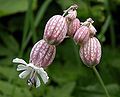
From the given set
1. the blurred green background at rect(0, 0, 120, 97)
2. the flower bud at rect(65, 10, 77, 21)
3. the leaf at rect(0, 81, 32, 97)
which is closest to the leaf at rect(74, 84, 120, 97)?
the blurred green background at rect(0, 0, 120, 97)

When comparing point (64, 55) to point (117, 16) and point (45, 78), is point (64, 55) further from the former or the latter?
point (45, 78)

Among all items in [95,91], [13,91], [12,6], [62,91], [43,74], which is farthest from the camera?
[12,6]

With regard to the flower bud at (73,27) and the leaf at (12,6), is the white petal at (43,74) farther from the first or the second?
the leaf at (12,6)

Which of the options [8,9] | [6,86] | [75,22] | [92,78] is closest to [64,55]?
[92,78]

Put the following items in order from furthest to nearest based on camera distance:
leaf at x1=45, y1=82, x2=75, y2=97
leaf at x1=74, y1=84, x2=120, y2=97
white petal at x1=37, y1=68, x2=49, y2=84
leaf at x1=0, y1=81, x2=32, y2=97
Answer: leaf at x1=74, y1=84, x2=120, y2=97
leaf at x1=45, y1=82, x2=75, y2=97
leaf at x1=0, y1=81, x2=32, y2=97
white petal at x1=37, y1=68, x2=49, y2=84

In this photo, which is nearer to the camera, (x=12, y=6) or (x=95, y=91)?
(x=95, y=91)

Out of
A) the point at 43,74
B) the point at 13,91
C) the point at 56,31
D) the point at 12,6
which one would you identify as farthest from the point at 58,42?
the point at 12,6

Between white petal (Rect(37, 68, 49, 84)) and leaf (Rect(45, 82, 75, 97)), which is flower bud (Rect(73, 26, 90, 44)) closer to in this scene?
white petal (Rect(37, 68, 49, 84))

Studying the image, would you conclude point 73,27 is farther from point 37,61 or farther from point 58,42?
point 37,61
